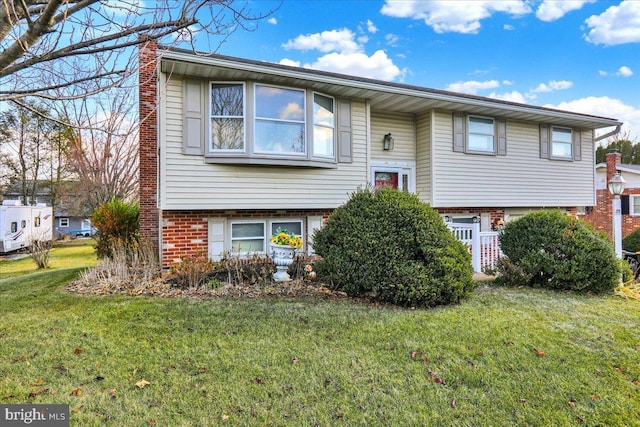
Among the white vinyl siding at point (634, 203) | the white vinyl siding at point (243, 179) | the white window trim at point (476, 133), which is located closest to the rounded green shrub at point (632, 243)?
the white window trim at point (476, 133)

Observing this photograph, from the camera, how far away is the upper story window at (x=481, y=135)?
10.9 meters

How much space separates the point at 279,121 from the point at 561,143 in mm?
10257

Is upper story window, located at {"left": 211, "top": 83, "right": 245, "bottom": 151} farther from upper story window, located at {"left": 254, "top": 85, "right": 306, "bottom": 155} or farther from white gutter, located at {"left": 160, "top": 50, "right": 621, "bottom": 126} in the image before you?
white gutter, located at {"left": 160, "top": 50, "right": 621, "bottom": 126}

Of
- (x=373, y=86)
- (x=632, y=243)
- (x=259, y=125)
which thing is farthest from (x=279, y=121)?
(x=632, y=243)

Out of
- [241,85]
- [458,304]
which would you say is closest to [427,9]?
[241,85]

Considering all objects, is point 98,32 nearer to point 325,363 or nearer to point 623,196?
point 325,363

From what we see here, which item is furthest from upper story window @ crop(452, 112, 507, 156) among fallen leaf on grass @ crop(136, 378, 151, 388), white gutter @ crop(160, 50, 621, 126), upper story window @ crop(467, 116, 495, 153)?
fallen leaf on grass @ crop(136, 378, 151, 388)

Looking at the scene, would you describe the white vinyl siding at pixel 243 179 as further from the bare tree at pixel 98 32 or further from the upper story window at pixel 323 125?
the bare tree at pixel 98 32

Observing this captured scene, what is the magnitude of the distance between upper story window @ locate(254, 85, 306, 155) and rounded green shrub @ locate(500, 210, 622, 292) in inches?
198

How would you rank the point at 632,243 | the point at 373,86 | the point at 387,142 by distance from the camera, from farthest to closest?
the point at 387,142 → the point at 632,243 → the point at 373,86

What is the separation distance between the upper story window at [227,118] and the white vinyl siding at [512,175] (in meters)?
5.73

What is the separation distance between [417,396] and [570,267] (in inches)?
197

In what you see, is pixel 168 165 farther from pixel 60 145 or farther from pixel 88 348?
pixel 60 145

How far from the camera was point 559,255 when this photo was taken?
21.3 feet
